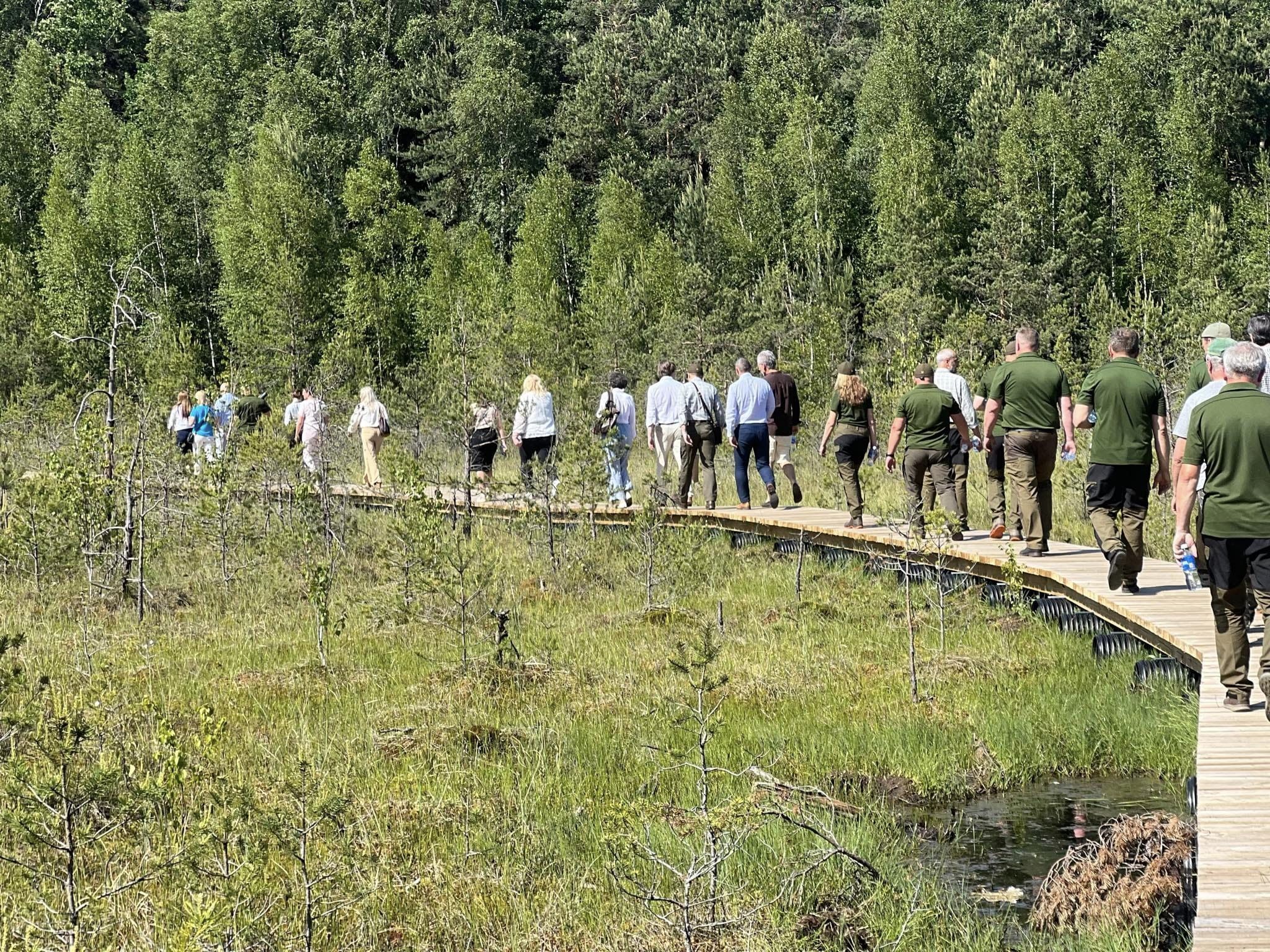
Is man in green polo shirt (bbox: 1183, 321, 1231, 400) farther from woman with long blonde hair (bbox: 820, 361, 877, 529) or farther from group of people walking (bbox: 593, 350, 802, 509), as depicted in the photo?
group of people walking (bbox: 593, 350, 802, 509)

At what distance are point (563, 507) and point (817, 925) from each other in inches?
429

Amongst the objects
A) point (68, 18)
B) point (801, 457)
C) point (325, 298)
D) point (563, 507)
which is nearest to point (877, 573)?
point (563, 507)

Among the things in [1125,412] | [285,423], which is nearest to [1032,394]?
[1125,412]

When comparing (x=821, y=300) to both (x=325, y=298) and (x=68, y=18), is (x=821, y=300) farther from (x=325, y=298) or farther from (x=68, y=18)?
(x=68, y=18)

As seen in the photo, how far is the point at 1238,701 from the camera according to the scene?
7.00m

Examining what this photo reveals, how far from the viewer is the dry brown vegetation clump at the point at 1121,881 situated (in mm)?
5406

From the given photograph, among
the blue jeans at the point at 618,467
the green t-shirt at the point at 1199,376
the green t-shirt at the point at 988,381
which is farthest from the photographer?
the blue jeans at the point at 618,467

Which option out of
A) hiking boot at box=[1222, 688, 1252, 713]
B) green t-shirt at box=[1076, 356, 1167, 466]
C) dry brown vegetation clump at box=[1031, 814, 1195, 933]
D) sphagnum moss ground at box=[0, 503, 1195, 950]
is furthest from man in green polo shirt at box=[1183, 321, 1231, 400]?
dry brown vegetation clump at box=[1031, 814, 1195, 933]

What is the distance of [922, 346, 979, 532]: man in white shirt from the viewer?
12.4 meters

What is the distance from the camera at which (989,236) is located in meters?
49.5

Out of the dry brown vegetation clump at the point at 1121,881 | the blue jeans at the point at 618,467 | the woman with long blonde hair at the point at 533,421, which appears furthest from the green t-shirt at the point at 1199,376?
the woman with long blonde hair at the point at 533,421

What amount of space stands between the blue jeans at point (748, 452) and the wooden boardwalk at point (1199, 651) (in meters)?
0.34

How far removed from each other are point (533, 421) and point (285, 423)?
4440 millimetres

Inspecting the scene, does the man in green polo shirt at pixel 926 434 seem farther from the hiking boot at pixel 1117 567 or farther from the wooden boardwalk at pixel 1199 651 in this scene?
the hiking boot at pixel 1117 567
